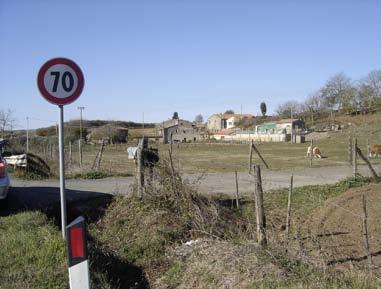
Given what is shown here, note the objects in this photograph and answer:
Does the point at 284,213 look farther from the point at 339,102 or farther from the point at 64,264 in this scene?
the point at 339,102

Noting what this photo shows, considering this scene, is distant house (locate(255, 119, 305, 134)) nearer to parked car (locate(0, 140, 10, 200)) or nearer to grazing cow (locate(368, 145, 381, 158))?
grazing cow (locate(368, 145, 381, 158))

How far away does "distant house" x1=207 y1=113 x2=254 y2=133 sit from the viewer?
15338 cm

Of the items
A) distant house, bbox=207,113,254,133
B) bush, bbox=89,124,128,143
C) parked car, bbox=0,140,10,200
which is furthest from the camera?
distant house, bbox=207,113,254,133

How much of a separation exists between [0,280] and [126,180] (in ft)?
44.9

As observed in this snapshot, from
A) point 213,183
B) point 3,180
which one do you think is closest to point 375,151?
point 213,183

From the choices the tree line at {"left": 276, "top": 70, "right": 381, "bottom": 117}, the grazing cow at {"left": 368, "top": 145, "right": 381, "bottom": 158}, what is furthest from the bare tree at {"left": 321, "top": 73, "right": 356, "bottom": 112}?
the grazing cow at {"left": 368, "top": 145, "right": 381, "bottom": 158}

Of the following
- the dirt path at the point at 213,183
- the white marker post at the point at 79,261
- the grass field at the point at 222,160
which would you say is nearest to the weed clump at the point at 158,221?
the grass field at the point at 222,160

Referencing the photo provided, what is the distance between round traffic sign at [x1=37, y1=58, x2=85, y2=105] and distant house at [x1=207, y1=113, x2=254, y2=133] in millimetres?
144504

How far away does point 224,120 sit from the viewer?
15975cm

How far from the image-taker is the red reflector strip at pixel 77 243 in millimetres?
4445

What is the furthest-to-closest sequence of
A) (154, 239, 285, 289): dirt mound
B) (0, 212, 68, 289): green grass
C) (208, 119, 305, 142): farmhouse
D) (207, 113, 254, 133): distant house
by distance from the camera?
1. (207, 113, 254, 133): distant house
2. (208, 119, 305, 142): farmhouse
3. (154, 239, 285, 289): dirt mound
4. (0, 212, 68, 289): green grass

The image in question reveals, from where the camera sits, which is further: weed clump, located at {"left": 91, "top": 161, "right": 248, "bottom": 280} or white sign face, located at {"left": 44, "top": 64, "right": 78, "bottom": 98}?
weed clump, located at {"left": 91, "top": 161, "right": 248, "bottom": 280}

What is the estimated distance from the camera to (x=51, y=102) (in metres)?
7.08

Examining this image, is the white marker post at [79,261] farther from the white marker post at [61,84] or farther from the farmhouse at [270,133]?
the farmhouse at [270,133]
